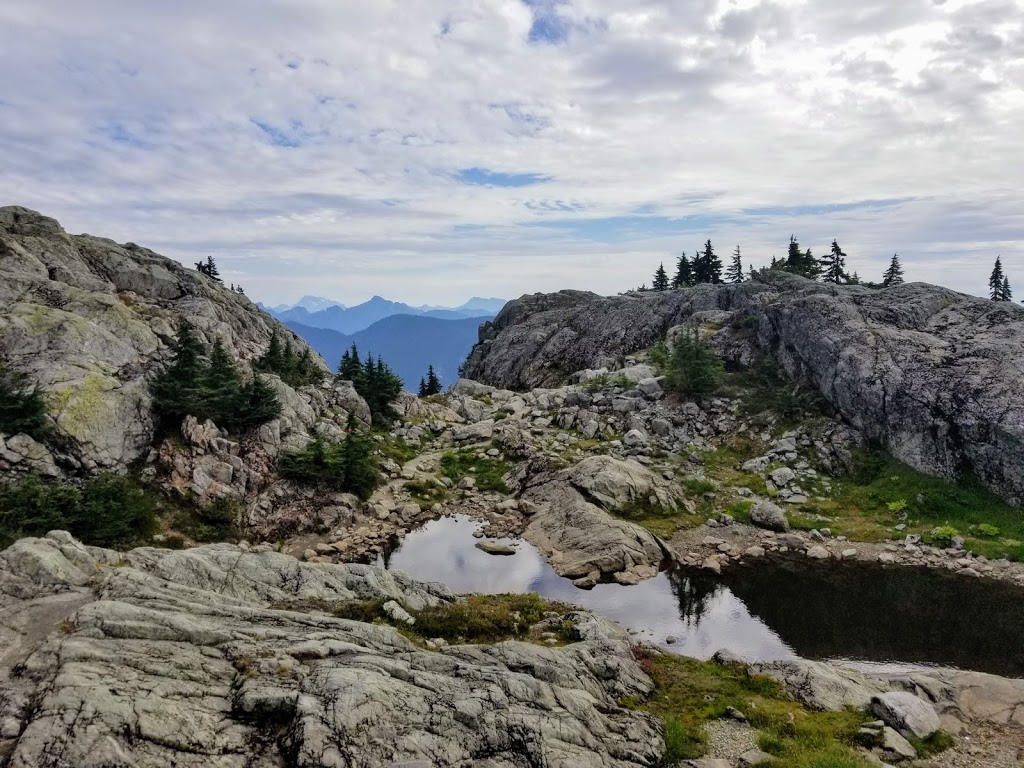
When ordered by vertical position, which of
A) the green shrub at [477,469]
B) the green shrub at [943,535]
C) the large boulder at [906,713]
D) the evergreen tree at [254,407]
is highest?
the evergreen tree at [254,407]

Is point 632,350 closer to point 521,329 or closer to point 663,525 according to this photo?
point 521,329

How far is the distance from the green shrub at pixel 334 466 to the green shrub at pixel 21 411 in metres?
16.8

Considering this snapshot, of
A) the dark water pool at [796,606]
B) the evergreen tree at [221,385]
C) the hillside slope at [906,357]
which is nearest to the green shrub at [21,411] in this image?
the evergreen tree at [221,385]

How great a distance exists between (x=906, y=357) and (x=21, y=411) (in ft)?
261

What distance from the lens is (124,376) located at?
160 ft

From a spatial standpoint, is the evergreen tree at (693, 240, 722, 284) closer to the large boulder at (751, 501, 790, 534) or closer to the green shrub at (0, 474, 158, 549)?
the large boulder at (751, 501, 790, 534)

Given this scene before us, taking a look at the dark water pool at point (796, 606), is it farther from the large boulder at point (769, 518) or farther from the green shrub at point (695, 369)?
the green shrub at point (695, 369)

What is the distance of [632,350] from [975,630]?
75.6 meters

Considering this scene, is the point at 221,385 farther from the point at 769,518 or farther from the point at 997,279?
the point at 997,279

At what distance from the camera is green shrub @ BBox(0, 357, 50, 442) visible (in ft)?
124

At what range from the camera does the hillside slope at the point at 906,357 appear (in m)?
50.7

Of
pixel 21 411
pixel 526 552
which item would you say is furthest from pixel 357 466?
pixel 21 411

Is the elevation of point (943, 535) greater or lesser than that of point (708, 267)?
lesser

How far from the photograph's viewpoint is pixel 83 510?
3488 cm
